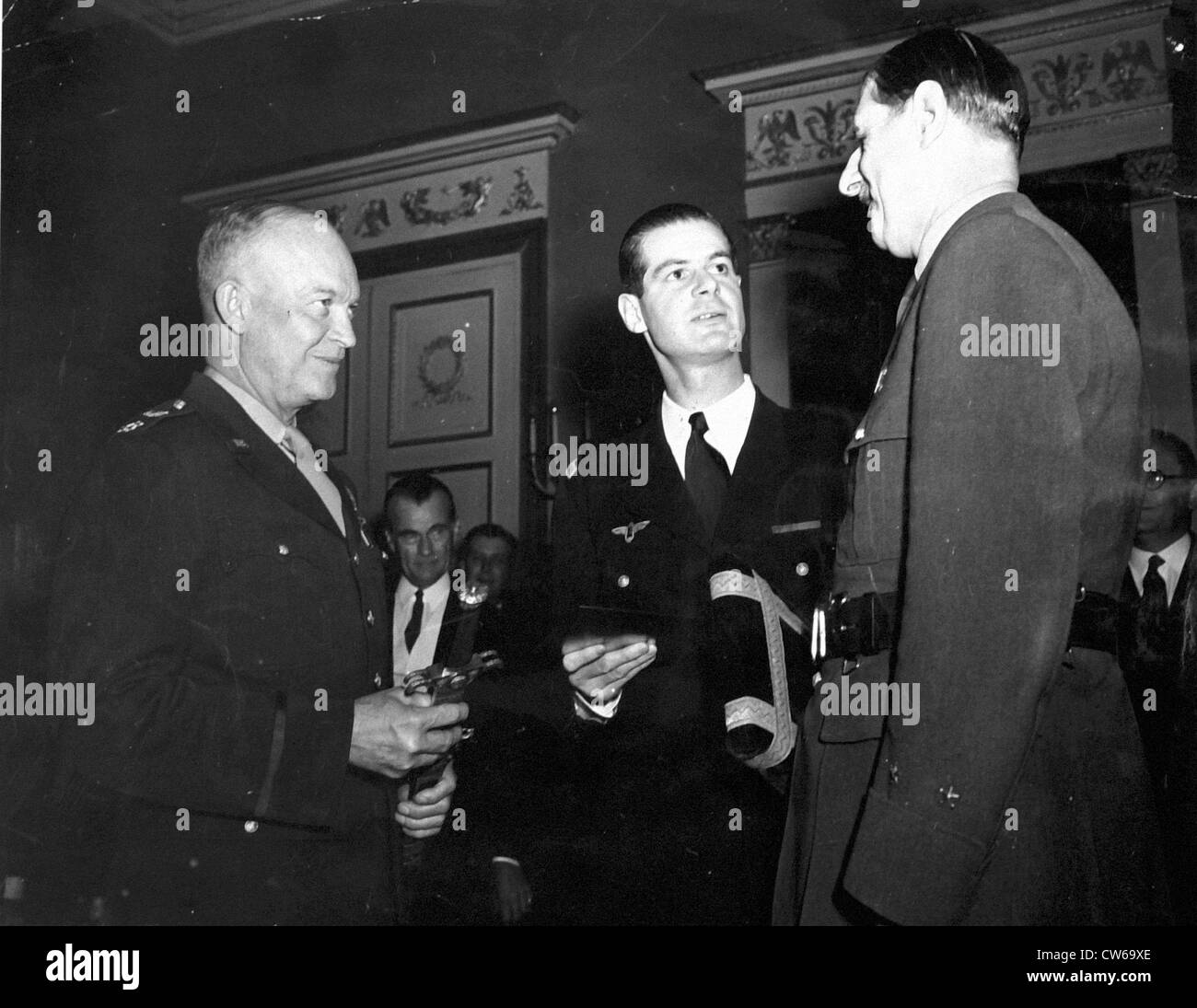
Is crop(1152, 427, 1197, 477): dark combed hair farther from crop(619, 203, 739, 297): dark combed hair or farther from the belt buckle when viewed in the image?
crop(619, 203, 739, 297): dark combed hair

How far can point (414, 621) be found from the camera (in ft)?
6.86

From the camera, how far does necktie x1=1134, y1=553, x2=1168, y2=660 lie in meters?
1.95

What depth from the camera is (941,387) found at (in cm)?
151

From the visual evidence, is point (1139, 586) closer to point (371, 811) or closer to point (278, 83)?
point (371, 811)

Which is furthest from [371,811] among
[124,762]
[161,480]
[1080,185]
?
[1080,185]

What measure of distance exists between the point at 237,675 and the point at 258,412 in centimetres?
43

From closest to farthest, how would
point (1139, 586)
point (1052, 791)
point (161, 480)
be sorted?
point (1052, 791) → point (1139, 586) → point (161, 480)

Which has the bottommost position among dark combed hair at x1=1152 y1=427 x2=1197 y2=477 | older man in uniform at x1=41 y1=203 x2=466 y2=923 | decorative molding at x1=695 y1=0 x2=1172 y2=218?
older man in uniform at x1=41 y1=203 x2=466 y2=923

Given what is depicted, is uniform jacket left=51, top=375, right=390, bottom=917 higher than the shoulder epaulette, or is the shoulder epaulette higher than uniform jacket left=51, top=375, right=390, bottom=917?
the shoulder epaulette

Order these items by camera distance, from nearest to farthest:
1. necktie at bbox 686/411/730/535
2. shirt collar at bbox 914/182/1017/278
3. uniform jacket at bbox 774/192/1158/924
A: uniform jacket at bbox 774/192/1158/924
shirt collar at bbox 914/182/1017/278
necktie at bbox 686/411/730/535

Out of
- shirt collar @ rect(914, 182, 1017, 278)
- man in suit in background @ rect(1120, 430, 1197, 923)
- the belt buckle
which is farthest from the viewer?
man in suit in background @ rect(1120, 430, 1197, 923)

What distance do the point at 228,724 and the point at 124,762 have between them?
0.58 ft

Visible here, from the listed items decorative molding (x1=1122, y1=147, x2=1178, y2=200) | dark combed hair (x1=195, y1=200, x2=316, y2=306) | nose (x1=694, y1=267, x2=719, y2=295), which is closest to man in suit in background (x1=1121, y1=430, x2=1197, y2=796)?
Result: decorative molding (x1=1122, y1=147, x2=1178, y2=200)

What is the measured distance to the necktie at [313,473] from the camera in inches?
83.0
